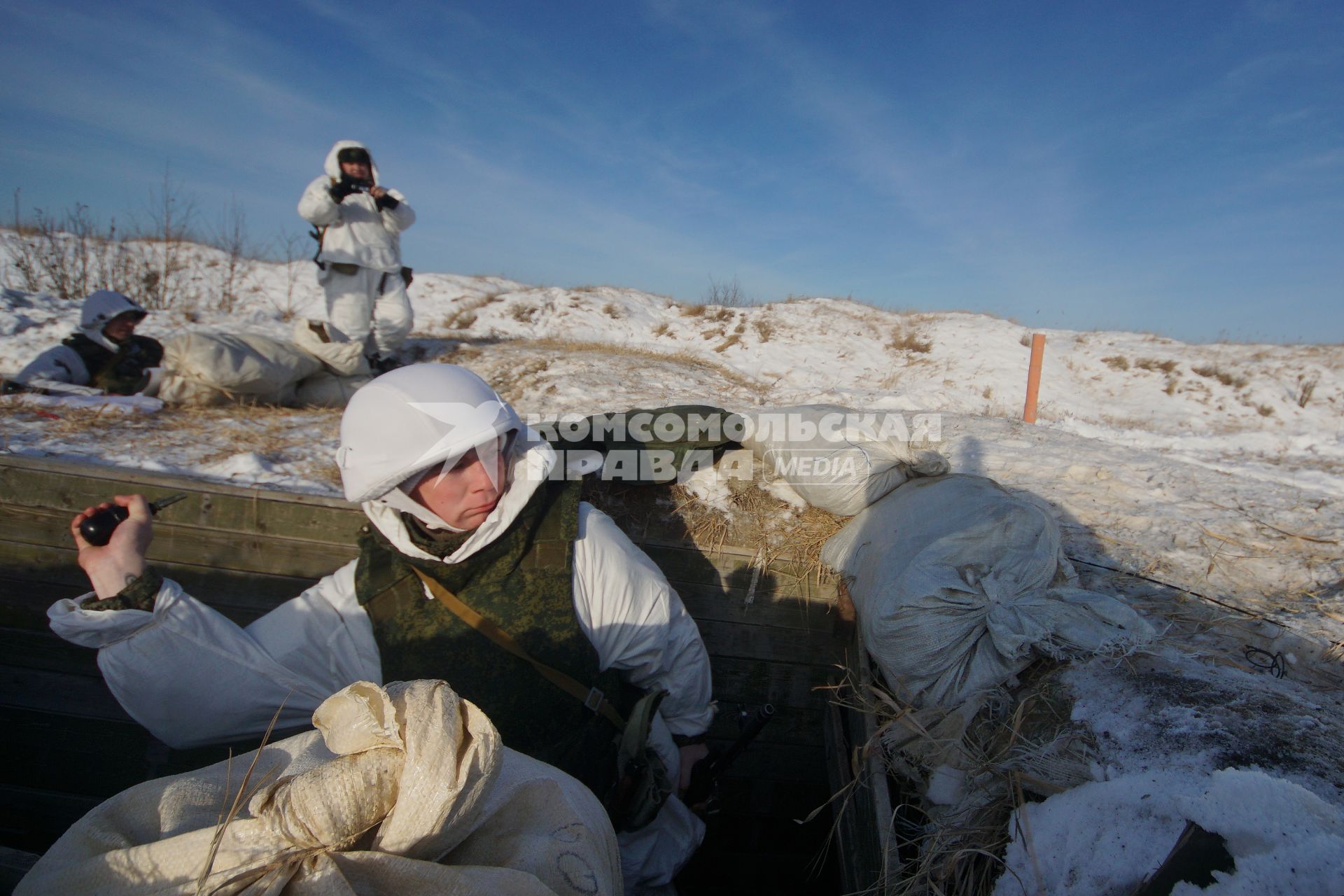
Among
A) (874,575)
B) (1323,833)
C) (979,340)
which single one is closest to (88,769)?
(874,575)

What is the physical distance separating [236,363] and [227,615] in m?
1.99

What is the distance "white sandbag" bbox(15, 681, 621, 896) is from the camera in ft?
2.81

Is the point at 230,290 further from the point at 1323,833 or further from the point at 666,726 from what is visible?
the point at 1323,833

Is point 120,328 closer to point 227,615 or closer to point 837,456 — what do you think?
point 227,615

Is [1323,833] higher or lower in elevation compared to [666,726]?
higher

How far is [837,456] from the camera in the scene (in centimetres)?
285

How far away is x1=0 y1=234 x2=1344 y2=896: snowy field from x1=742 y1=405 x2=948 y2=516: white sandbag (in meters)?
0.29

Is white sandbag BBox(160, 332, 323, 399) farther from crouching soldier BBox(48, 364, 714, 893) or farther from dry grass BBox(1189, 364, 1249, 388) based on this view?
dry grass BBox(1189, 364, 1249, 388)

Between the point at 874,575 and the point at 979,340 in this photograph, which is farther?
the point at 979,340

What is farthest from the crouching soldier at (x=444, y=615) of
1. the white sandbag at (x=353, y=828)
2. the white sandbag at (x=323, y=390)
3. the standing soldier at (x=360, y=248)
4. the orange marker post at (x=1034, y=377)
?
the orange marker post at (x=1034, y=377)

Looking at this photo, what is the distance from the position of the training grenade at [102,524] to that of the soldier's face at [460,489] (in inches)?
28.2

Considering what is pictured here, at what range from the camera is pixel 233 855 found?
855mm

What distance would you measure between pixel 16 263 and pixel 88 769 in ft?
29.7

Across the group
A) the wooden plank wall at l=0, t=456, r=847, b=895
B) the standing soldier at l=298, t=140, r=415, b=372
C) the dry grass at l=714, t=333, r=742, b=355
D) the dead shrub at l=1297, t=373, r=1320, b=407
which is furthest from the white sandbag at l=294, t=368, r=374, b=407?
the dead shrub at l=1297, t=373, r=1320, b=407
